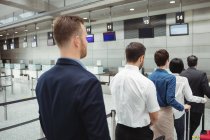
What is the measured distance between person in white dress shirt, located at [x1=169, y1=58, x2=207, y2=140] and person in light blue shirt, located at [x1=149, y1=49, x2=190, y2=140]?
1.18ft

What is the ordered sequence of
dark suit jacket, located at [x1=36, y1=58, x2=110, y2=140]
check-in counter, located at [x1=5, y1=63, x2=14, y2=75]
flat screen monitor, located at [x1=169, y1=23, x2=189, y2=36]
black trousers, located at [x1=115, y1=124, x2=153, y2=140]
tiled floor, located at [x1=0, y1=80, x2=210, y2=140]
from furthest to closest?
check-in counter, located at [x1=5, y1=63, x2=14, y2=75]
flat screen monitor, located at [x1=169, y1=23, x2=189, y2=36]
tiled floor, located at [x1=0, y1=80, x2=210, y2=140]
black trousers, located at [x1=115, y1=124, x2=153, y2=140]
dark suit jacket, located at [x1=36, y1=58, x2=110, y2=140]

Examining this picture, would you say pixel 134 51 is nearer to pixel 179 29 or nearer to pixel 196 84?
pixel 196 84

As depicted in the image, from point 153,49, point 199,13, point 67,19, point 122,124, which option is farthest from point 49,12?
point 67,19

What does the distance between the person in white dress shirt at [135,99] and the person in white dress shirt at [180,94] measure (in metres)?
0.87

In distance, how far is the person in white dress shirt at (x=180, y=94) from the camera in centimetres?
260

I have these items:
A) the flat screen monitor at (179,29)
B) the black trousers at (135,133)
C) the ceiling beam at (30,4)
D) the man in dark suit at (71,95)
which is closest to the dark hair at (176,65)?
the black trousers at (135,133)

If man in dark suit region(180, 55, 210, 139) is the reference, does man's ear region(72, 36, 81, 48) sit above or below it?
above

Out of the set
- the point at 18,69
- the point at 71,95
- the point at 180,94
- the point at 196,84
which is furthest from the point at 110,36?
the point at 18,69

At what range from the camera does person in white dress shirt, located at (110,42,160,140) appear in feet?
5.89

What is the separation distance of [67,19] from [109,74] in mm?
8437

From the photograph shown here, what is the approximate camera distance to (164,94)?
226cm

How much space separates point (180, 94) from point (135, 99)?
103cm

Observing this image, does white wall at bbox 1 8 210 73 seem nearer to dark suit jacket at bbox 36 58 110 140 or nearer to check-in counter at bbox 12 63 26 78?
check-in counter at bbox 12 63 26 78

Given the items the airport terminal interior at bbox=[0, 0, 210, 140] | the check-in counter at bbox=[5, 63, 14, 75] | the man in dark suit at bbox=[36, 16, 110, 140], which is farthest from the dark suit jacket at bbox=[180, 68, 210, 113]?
the check-in counter at bbox=[5, 63, 14, 75]
